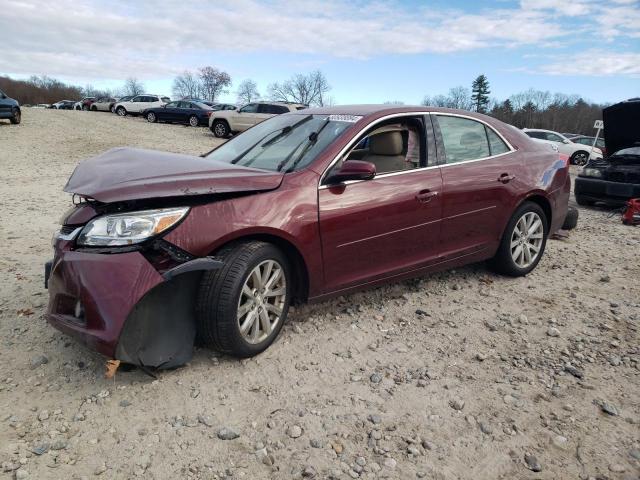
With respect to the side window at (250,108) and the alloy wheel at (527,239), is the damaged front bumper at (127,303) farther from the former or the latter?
the side window at (250,108)

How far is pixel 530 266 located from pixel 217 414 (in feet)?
11.6

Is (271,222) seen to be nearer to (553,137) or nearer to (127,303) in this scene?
(127,303)

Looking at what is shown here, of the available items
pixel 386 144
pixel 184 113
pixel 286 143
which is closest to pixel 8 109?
pixel 184 113

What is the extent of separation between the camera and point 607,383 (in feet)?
9.82

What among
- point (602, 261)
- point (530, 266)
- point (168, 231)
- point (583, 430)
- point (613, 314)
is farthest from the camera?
point (602, 261)

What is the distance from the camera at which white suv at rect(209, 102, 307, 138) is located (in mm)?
20500

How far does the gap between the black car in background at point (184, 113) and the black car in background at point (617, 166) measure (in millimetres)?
19857

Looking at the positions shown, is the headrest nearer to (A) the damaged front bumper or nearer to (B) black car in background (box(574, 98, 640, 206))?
(A) the damaged front bumper

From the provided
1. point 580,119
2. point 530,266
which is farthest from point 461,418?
point 580,119

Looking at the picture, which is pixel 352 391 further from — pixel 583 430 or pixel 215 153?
pixel 215 153

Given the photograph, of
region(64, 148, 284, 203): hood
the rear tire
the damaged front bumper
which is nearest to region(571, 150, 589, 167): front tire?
the rear tire

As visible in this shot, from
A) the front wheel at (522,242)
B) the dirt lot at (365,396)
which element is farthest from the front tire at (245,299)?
the front wheel at (522,242)

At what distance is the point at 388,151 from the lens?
3.87m

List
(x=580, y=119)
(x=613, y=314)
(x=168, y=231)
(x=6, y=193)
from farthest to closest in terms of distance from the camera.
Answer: (x=580, y=119), (x=6, y=193), (x=613, y=314), (x=168, y=231)
